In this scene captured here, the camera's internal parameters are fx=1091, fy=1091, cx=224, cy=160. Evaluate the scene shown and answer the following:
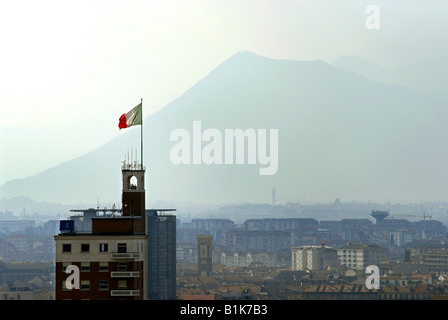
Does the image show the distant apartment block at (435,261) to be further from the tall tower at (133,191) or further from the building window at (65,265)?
the building window at (65,265)

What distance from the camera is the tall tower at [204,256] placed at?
589 ft

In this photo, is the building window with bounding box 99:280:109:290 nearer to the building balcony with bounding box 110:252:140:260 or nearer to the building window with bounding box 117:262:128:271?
the building window with bounding box 117:262:128:271

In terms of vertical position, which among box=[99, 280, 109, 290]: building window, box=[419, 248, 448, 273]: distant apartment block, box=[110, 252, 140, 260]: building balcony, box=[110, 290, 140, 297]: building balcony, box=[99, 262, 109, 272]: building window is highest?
box=[110, 252, 140, 260]: building balcony

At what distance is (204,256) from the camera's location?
187 meters

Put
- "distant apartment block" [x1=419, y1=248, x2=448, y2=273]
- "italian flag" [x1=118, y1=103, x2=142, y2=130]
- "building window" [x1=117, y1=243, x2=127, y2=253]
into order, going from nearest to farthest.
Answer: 1. "building window" [x1=117, y1=243, x2=127, y2=253]
2. "italian flag" [x1=118, y1=103, x2=142, y2=130]
3. "distant apartment block" [x1=419, y1=248, x2=448, y2=273]

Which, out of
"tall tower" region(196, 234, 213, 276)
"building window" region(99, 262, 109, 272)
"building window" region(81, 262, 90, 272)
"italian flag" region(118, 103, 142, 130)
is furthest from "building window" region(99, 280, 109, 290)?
"tall tower" region(196, 234, 213, 276)

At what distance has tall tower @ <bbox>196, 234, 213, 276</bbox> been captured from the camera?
589 ft

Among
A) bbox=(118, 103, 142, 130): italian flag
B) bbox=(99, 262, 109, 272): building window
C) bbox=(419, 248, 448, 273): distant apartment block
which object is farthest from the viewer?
bbox=(419, 248, 448, 273): distant apartment block

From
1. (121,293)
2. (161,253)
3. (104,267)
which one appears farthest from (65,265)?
(161,253)

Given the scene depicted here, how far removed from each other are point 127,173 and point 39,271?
400 ft

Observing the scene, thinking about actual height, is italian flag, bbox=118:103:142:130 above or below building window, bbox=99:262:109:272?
above

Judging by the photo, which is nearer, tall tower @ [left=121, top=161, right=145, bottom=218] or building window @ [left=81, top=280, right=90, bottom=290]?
building window @ [left=81, top=280, right=90, bottom=290]

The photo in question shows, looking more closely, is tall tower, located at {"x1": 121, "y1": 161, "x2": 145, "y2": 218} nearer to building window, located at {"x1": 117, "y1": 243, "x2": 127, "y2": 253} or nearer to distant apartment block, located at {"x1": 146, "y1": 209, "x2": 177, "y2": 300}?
building window, located at {"x1": 117, "y1": 243, "x2": 127, "y2": 253}

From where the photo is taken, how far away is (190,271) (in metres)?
178
